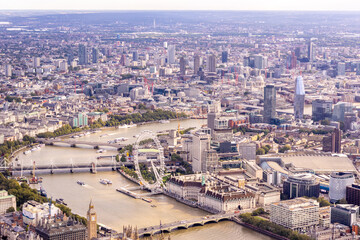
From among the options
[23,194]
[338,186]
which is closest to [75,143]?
[23,194]

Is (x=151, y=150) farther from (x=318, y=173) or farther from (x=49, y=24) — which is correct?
(x=49, y=24)

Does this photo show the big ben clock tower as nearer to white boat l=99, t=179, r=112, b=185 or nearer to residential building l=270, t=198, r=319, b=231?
residential building l=270, t=198, r=319, b=231

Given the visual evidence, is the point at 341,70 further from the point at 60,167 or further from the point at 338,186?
the point at 338,186

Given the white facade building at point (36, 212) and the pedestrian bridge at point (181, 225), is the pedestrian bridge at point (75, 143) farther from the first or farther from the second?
the white facade building at point (36, 212)

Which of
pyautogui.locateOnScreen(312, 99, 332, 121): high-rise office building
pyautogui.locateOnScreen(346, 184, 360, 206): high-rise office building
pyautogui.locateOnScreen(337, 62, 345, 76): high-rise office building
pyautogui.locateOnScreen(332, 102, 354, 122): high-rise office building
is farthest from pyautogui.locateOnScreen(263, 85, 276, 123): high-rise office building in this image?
pyautogui.locateOnScreen(337, 62, 345, 76): high-rise office building

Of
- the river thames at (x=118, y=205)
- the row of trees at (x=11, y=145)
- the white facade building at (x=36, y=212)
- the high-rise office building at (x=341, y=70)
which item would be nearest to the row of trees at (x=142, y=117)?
the row of trees at (x=11, y=145)

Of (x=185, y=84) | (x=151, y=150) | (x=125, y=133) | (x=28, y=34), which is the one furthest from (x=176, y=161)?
(x=28, y=34)
